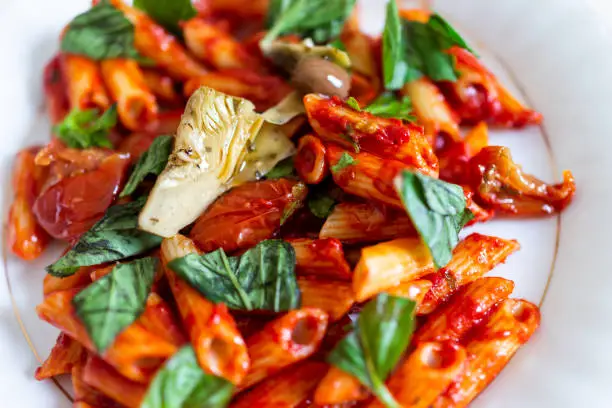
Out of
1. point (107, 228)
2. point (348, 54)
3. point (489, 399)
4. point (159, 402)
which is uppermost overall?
point (348, 54)

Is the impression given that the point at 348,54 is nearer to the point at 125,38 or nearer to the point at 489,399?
the point at 125,38

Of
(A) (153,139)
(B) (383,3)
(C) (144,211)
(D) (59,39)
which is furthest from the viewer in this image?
(B) (383,3)

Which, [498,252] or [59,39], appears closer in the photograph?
[498,252]

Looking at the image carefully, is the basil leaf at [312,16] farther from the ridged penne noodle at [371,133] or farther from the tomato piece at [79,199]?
the tomato piece at [79,199]

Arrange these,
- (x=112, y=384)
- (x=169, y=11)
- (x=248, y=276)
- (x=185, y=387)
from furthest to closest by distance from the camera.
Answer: (x=169, y=11), (x=248, y=276), (x=112, y=384), (x=185, y=387)

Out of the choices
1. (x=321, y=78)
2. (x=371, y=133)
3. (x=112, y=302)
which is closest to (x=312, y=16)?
(x=321, y=78)

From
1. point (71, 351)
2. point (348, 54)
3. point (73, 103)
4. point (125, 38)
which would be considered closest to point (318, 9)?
point (348, 54)

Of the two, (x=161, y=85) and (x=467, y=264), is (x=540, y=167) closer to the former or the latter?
(x=467, y=264)

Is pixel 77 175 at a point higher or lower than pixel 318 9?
lower

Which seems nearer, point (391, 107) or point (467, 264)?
point (467, 264)
